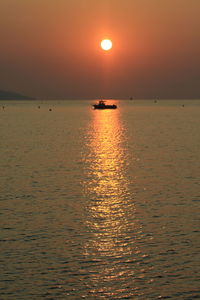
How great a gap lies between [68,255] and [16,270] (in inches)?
131

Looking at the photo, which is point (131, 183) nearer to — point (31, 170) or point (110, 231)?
point (31, 170)

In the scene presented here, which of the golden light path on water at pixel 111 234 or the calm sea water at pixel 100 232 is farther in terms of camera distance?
the golden light path on water at pixel 111 234

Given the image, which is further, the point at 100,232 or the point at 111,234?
the point at 100,232

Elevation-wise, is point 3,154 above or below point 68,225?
above

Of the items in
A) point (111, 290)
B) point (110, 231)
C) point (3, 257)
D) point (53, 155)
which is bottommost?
point (111, 290)

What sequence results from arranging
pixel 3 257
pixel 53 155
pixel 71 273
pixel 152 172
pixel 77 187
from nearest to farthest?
pixel 71 273
pixel 3 257
pixel 77 187
pixel 152 172
pixel 53 155

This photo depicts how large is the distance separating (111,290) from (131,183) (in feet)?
88.5

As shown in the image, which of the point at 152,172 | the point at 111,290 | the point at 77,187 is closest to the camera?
the point at 111,290

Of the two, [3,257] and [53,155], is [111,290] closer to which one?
[3,257]

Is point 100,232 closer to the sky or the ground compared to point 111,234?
closer to the sky

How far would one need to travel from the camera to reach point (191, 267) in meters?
24.9

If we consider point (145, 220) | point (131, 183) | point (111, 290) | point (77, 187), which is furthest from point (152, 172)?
point (111, 290)

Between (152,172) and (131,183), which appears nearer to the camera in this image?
(131,183)

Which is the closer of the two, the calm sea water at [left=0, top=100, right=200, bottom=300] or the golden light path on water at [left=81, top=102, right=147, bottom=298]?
the calm sea water at [left=0, top=100, right=200, bottom=300]
